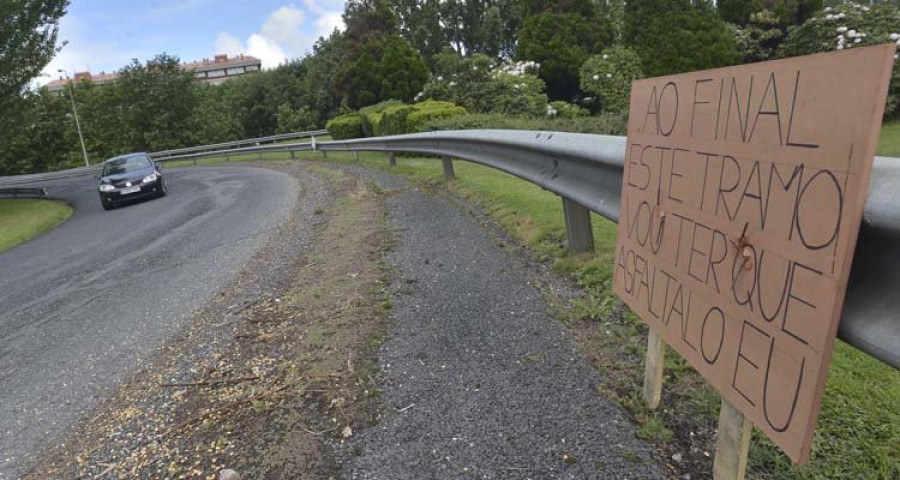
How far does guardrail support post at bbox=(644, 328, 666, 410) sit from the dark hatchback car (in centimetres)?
1458

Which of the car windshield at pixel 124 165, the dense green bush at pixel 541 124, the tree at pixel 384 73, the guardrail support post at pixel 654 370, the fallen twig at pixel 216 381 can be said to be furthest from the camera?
the tree at pixel 384 73

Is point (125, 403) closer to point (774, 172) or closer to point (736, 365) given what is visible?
point (736, 365)

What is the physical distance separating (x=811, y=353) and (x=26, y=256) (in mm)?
10465

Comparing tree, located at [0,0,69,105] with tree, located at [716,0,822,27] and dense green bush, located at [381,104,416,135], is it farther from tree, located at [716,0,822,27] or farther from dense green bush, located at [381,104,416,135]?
tree, located at [716,0,822,27]

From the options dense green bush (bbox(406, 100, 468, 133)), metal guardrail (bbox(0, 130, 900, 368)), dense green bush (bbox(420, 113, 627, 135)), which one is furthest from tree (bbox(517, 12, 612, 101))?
metal guardrail (bbox(0, 130, 900, 368))

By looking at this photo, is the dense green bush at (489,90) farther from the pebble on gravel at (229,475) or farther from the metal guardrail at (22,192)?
the pebble on gravel at (229,475)

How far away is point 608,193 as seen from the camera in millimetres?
3217

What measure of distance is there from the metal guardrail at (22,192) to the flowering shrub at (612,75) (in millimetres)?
21514

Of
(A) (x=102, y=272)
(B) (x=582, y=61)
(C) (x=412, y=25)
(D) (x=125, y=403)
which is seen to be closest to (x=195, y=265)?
(A) (x=102, y=272)

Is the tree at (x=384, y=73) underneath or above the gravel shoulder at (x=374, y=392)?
above

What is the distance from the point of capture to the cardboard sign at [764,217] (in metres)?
1.29

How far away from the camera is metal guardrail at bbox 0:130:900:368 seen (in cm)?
132

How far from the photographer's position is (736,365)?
5.53ft

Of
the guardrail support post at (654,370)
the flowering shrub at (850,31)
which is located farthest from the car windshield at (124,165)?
the flowering shrub at (850,31)
